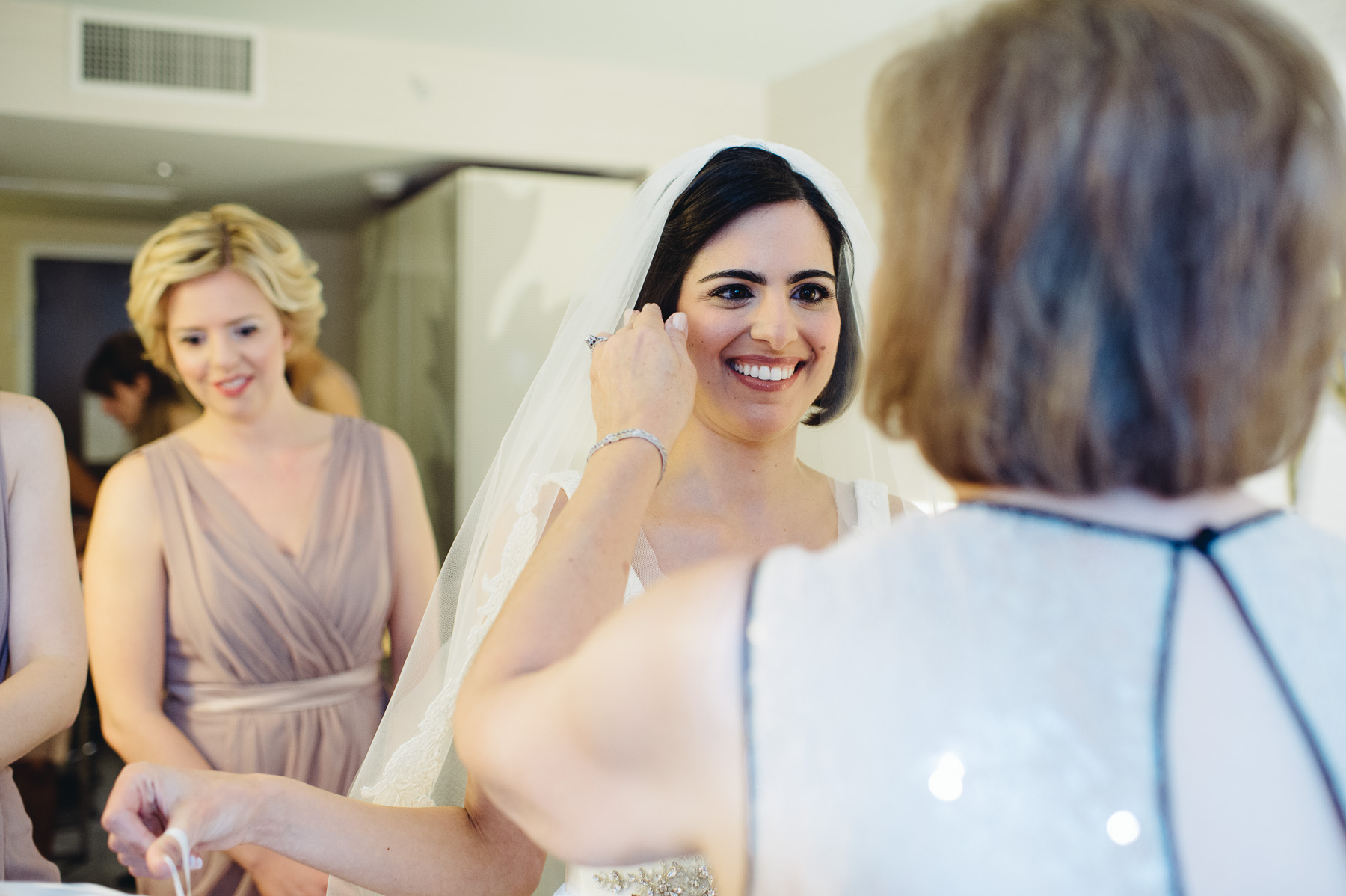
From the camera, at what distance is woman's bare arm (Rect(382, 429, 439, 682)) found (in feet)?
7.16

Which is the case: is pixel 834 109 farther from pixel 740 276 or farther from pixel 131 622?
pixel 131 622

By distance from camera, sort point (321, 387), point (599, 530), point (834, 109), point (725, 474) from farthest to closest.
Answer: point (834, 109) → point (321, 387) → point (725, 474) → point (599, 530)

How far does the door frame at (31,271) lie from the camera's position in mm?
4438

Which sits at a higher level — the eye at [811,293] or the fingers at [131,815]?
the eye at [811,293]

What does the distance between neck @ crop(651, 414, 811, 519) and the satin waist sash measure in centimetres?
102

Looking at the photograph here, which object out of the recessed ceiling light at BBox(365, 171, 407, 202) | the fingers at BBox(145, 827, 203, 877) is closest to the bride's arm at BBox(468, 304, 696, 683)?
the fingers at BBox(145, 827, 203, 877)

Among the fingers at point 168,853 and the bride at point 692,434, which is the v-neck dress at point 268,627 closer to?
the bride at point 692,434

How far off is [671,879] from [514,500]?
54 centimetres

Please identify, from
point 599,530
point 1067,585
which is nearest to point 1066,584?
point 1067,585

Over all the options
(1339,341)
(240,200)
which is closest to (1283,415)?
(1339,341)

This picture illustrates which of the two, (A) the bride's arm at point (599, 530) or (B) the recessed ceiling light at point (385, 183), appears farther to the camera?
(B) the recessed ceiling light at point (385, 183)

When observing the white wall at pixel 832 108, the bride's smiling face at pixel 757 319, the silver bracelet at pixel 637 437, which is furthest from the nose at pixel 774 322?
the white wall at pixel 832 108

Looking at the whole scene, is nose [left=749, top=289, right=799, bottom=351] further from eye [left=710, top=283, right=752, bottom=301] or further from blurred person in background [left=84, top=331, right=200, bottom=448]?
blurred person in background [left=84, top=331, right=200, bottom=448]

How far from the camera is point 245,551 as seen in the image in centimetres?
207
